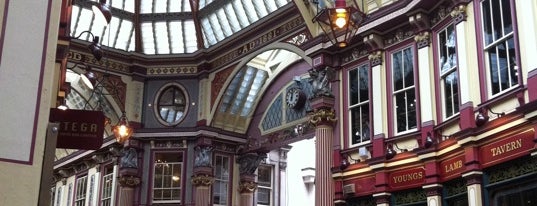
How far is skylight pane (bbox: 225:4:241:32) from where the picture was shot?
22688mm

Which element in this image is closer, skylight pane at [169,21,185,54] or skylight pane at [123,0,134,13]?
skylight pane at [123,0,134,13]

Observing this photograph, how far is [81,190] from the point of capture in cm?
2738

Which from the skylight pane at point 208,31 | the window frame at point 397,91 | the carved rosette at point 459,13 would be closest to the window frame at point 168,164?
the skylight pane at point 208,31

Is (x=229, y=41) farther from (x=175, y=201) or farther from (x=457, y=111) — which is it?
(x=457, y=111)

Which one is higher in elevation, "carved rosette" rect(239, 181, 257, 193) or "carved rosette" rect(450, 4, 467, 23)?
"carved rosette" rect(450, 4, 467, 23)

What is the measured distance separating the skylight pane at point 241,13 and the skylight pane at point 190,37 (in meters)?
2.01

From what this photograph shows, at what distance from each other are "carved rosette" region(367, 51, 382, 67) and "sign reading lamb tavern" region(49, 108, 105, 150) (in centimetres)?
851

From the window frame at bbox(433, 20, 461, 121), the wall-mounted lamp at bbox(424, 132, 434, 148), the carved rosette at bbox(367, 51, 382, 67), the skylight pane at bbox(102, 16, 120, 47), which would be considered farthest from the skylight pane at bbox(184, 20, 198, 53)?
the wall-mounted lamp at bbox(424, 132, 434, 148)

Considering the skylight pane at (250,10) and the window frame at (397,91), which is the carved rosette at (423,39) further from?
the skylight pane at (250,10)

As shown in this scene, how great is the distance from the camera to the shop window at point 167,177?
76.2 ft

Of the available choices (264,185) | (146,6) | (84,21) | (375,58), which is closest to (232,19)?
(146,6)

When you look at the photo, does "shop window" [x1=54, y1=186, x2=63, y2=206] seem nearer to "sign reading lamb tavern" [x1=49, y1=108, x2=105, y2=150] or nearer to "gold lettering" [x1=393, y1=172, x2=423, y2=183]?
"gold lettering" [x1=393, y1=172, x2=423, y2=183]

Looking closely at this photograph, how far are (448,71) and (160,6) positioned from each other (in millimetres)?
13182

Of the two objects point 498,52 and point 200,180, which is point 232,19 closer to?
point 200,180
